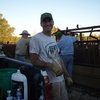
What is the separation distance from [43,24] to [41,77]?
81 cm

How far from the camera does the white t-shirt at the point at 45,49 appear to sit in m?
3.12

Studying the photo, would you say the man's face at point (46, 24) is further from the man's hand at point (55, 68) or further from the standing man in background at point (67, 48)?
the standing man in background at point (67, 48)

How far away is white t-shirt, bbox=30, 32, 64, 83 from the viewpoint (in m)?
3.12

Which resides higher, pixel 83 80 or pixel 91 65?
pixel 91 65

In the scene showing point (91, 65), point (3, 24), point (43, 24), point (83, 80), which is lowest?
point (83, 80)

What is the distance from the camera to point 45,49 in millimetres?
3170

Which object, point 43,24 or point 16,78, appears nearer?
point 16,78

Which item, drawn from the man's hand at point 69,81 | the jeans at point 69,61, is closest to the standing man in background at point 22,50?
the jeans at point 69,61

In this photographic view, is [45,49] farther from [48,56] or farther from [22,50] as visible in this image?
[22,50]

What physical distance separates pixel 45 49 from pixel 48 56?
0.35 ft

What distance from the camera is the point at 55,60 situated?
3.27 metres

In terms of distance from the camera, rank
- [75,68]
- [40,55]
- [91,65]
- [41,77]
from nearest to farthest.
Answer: [41,77]
[40,55]
[91,65]
[75,68]

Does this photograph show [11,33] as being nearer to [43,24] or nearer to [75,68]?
[75,68]

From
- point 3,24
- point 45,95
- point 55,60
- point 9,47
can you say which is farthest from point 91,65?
point 3,24
